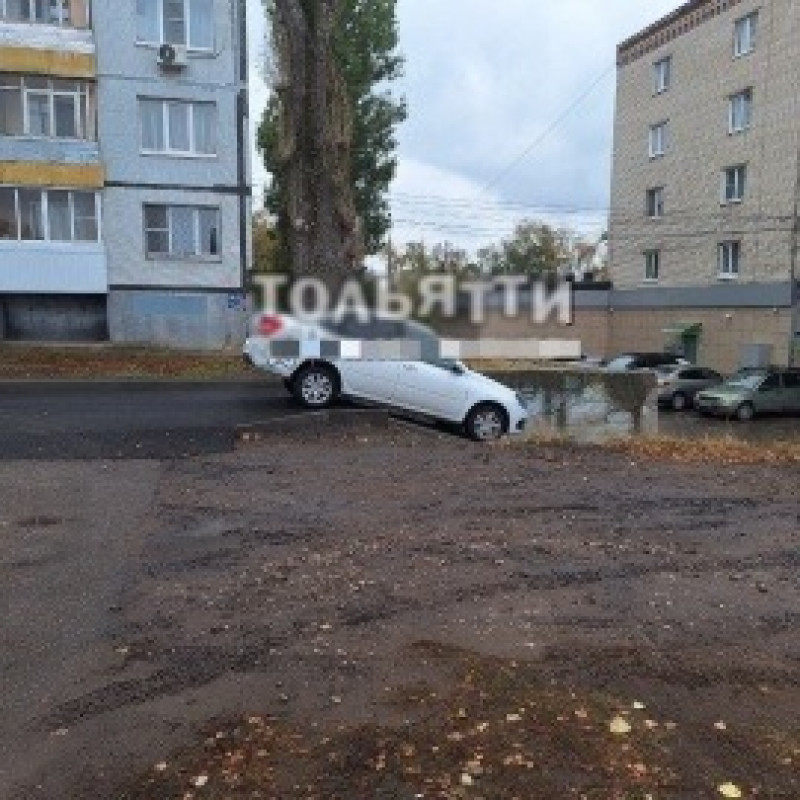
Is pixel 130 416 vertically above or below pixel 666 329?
below

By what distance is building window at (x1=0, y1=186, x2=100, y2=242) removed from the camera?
21.8 meters

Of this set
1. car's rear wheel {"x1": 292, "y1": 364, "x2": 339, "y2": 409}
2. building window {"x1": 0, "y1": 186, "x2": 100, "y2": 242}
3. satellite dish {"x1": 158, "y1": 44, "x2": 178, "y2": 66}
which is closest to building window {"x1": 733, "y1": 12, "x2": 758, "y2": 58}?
satellite dish {"x1": 158, "y1": 44, "x2": 178, "y2": 66}

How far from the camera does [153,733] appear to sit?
306cm

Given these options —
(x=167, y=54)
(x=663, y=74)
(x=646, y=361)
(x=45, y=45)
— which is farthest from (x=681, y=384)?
(x=45, y=45)

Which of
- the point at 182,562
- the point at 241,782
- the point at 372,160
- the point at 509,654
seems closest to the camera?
the point at 241,782

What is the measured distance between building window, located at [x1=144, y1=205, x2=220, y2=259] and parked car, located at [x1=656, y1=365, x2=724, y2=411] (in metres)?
15.5

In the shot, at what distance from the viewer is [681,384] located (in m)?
25.9

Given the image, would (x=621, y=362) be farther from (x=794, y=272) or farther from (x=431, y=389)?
(x=431, y=389)

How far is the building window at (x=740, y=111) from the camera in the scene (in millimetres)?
28250

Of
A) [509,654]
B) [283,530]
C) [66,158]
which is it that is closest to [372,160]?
[66,158]

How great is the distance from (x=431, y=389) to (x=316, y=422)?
6.41 feet

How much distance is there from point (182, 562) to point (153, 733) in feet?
6.88

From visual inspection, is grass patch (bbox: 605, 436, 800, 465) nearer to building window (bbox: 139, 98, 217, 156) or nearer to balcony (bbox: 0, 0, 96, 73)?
building window (bbox: 139, 98, 217, 156)

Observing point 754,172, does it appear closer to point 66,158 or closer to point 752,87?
point 752,87
